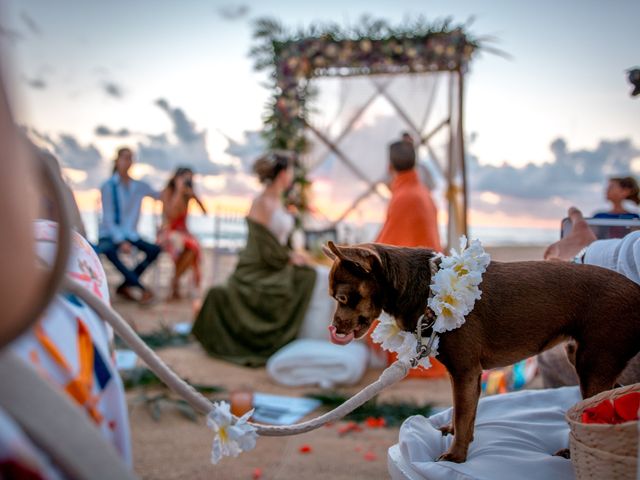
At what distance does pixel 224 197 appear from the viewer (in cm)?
1392

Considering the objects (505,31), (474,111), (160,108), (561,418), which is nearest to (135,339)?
(561,418)

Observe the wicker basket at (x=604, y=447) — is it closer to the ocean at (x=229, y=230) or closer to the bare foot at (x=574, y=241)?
the bare foot at (x=574, y=241)

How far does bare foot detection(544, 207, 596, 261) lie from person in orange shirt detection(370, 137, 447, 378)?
262 centimetres

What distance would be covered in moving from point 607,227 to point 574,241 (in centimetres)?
28

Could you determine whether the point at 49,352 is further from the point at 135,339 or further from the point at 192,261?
the point at 192,261

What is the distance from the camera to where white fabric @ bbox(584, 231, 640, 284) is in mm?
1659

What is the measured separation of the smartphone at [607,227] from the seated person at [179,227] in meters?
7.43

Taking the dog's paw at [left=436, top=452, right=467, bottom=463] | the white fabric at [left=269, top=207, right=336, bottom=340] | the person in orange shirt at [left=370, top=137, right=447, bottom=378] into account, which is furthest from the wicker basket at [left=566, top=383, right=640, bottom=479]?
the white fabric at [left=269, top=207, right=336, bottom=340]

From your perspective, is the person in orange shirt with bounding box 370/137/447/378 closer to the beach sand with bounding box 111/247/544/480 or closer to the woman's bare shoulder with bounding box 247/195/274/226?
the beach sand with bounding box 111/247/544/480

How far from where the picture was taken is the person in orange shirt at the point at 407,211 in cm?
483

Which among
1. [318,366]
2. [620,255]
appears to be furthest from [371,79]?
[620,255]

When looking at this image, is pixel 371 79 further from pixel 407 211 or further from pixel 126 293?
pixel 126 293

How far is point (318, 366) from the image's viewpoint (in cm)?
486

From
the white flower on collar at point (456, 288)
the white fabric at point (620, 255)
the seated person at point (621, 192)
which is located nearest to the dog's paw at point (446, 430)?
the white flower on collar at point (456, 288)
